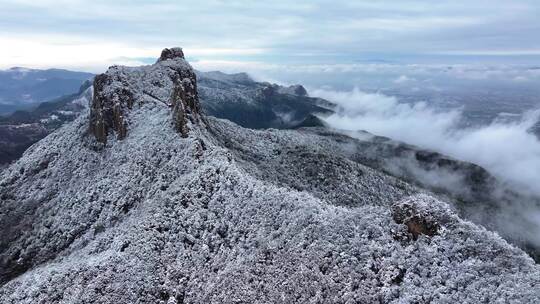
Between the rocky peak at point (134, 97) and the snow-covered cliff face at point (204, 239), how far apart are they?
142cm

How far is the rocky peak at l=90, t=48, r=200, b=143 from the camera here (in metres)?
94.9

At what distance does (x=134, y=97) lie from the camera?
348 ft

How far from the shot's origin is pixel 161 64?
131875 millimetres

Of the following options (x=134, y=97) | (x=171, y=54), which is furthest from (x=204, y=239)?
(x=171, y=54)

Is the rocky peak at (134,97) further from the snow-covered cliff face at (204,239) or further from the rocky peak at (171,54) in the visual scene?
the rocky peak at (171,54)

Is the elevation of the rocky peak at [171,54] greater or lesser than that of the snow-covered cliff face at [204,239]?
greater

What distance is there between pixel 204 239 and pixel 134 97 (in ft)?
199

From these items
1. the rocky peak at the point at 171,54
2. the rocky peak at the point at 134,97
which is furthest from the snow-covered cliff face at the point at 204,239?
the rocky peak at the point at 171,54

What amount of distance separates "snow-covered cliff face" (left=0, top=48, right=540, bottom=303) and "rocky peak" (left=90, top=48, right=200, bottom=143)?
1.42m

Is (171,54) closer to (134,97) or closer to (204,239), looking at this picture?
(134,97)

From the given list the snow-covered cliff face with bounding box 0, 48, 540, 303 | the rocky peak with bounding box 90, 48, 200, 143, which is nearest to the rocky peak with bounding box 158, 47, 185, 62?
the rocky peak with bounding box 90, 48, 200, 143

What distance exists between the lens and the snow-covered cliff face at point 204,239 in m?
39.0

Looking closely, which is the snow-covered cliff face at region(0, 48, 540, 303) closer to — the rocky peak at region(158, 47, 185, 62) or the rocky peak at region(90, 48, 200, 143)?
the rocky peak at region(90, 48, 200, 143)

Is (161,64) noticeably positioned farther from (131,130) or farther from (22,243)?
(22,243)
